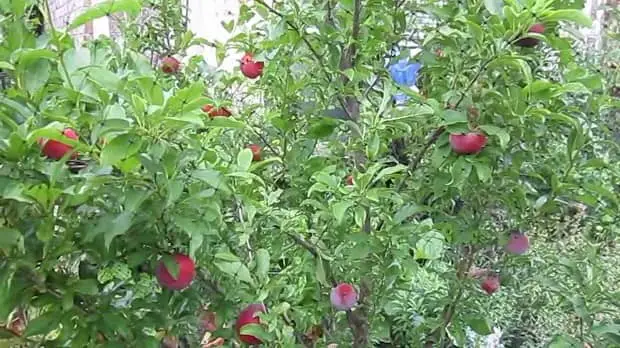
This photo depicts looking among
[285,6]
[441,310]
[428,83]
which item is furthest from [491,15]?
[441,310]

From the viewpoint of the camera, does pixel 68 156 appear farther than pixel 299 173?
No

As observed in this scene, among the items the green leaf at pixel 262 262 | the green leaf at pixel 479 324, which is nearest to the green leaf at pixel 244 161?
the green leaf at pixel 262 262

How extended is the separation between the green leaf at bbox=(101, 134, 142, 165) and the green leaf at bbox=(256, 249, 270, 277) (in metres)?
0.23

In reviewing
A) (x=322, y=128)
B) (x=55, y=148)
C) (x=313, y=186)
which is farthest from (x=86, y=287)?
(x=322, y=128)

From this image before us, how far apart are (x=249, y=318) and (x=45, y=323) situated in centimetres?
23

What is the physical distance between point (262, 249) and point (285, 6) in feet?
1.21

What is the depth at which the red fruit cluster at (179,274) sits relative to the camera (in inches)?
28.5

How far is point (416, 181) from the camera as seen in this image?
36.6 inches

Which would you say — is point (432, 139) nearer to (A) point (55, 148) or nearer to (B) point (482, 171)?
(B) point (482, 171)

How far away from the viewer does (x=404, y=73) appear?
102cm

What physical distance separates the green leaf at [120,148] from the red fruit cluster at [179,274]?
0.15 m

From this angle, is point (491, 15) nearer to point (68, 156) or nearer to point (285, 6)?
point (285, 6)

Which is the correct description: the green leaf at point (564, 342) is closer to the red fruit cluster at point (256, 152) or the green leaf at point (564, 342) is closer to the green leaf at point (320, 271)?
the green leaf at point (320, 271)

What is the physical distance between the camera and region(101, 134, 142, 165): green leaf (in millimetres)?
614
